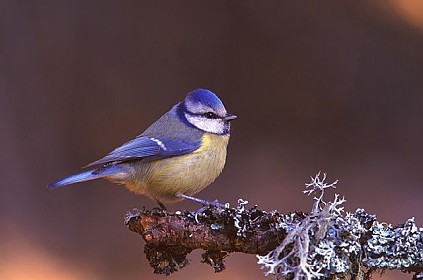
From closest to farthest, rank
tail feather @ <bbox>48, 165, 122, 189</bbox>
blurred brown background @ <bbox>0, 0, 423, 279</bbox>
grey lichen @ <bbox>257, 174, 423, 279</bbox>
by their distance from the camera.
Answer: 1. grey lichen @ <bbox>257, 174, 423, 279</bbox>
2. tail feather @ <bbox>48, 165, 122, 189</bbox>
3. blurred brown background @ <bbox>0, 0, 423, 279</bbox>

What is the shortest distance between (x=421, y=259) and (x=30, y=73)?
2207 mm

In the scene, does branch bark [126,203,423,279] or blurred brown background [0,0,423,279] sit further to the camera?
blurred brown background [0,0,423,279]

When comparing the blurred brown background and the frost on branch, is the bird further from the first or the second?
the blurred brown background

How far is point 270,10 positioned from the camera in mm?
2912

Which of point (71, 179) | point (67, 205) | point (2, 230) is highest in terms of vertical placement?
point (67, 205)

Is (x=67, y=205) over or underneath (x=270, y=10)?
underneath

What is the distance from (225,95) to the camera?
3047 millimetres

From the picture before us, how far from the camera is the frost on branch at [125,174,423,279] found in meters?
0.96

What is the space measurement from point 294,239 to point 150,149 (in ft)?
2.01

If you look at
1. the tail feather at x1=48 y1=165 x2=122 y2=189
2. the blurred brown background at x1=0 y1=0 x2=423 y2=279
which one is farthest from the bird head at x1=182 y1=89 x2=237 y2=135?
the blurred brown background at x1=0 y1=0 x2=423 y2=279

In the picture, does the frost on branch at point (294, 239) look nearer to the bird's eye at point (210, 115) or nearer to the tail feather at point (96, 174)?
the tail feather at point (96, 174)

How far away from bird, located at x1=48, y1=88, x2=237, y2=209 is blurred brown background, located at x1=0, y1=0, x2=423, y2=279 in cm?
112

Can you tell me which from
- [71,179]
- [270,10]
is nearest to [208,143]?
[71,179]

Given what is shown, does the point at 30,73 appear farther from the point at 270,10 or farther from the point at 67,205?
the point at 270,10
